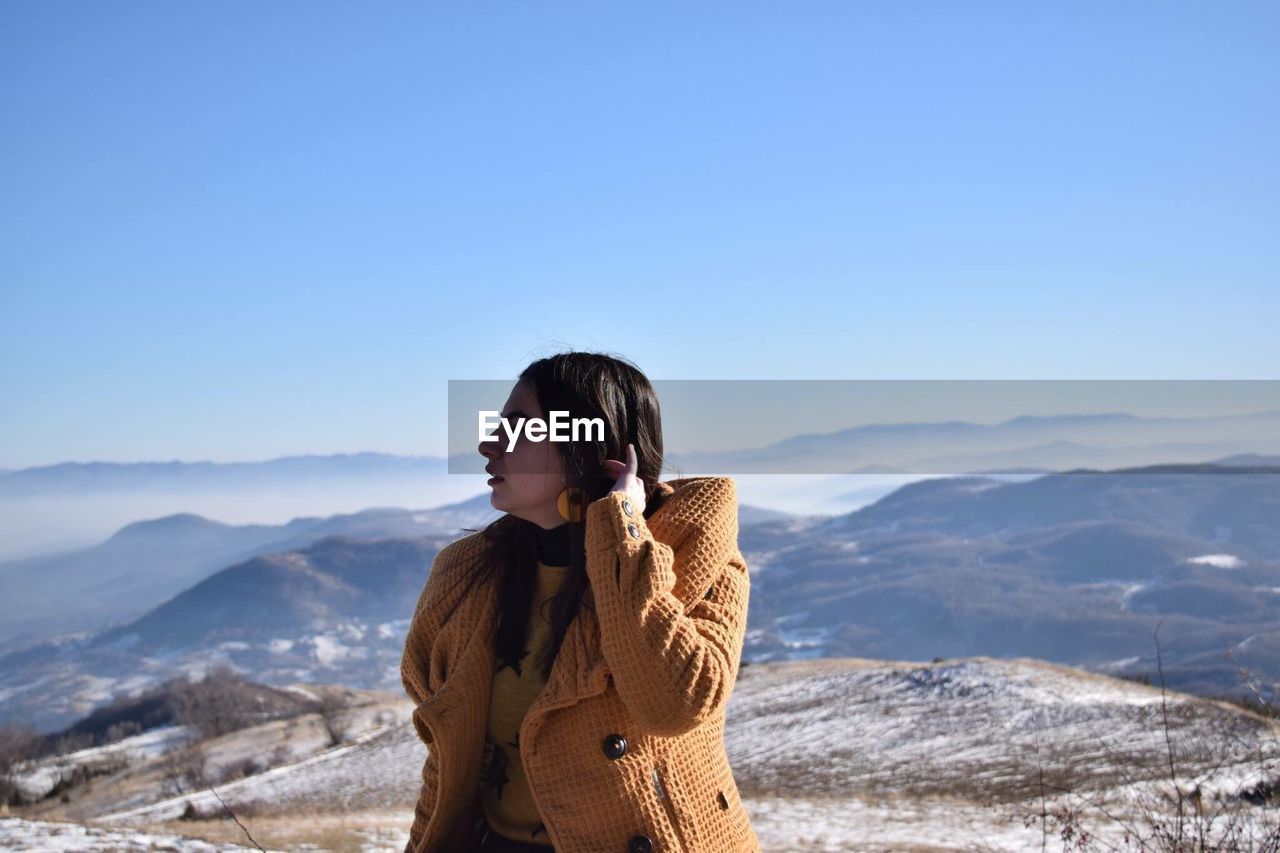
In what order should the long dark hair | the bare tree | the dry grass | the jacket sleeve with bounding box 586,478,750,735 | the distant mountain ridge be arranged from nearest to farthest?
the jacket sleeve with bounding box 586,478,750,735, the long dark hair, the bare tree, the dry grass, the distant mountain ridge

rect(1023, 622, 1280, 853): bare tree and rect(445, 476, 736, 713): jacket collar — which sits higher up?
rect(445, 476, 736, 713): jacket collar

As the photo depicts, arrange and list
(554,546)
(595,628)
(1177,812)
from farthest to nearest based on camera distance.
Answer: (1177,812) < (554,546) < (595,628)

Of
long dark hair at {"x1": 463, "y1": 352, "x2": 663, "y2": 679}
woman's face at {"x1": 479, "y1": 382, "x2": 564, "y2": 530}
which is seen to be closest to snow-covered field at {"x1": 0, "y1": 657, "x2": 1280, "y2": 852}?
long dark hair at {"x1": 463, "y1": 352, "x2": 663, "y2": 679}

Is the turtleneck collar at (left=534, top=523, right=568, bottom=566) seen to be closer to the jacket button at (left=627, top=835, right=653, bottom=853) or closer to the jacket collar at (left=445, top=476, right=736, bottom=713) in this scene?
the jacket collar at (left=445, top=476, right=736, bottom=713)

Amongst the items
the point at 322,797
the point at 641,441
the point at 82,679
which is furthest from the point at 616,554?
the point at 82,679

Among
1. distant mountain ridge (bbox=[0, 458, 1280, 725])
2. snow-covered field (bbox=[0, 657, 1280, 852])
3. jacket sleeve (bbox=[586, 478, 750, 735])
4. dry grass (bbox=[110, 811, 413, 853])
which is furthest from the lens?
distant mountain ridge (bbox=[0, 458, 1280, 725])

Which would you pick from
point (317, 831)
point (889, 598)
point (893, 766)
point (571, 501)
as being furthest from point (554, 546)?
point (889, 598)

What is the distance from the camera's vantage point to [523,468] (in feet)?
10.3

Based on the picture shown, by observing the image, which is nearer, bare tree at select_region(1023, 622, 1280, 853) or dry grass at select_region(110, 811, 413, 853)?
bare tree at select_region(1023, 622, 1280, 853)

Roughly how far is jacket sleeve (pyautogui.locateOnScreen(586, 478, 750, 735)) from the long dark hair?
5.9 inches

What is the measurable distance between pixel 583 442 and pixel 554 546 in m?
0.39

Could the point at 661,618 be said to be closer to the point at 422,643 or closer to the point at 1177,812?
the point at 422,643

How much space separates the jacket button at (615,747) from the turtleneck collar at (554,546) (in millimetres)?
601

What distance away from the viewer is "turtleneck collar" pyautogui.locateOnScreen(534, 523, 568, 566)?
3312mm
